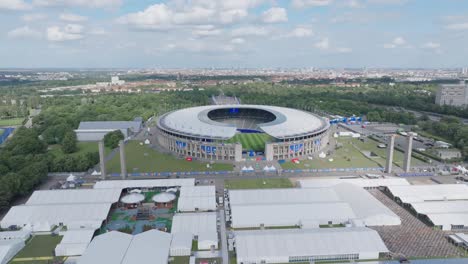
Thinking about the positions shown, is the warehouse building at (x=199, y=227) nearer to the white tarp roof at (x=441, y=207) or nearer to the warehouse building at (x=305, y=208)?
the warehouse building at (x=305, y=208)

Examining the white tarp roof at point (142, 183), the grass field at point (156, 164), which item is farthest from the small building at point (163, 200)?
the grass field at point (156, 164)

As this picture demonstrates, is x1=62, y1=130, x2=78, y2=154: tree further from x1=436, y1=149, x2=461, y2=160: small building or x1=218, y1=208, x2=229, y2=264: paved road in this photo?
x1=436, y1=149, x2=461, y2=160: small building

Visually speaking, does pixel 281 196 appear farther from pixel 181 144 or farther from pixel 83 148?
pixel 83 148

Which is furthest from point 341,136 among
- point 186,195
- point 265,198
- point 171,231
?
point 171,231

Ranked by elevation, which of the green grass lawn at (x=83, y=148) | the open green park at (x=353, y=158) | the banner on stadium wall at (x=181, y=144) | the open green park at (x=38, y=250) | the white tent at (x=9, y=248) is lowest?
the open green park at (x=38, y=250)

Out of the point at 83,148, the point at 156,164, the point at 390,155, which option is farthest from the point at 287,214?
the point at 83,148

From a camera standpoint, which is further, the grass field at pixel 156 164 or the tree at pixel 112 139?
the tree at pixel 112 139
